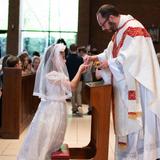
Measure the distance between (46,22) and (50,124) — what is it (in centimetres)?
1095

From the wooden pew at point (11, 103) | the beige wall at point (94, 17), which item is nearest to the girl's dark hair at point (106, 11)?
the wooden pew at point (11, 103)

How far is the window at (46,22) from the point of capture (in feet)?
49.3

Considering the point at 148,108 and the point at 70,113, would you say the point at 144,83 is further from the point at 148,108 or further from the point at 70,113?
the point at 70,113

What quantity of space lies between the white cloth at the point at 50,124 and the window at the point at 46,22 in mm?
10497

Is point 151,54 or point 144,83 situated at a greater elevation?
point 151,54

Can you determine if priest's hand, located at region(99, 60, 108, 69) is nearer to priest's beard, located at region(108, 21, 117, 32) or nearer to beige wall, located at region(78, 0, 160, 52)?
priest's beard, located at region(108, 21, 117, 32)

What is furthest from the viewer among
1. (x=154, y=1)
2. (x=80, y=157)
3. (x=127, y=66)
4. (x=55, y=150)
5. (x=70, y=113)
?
(x=154, y=1)

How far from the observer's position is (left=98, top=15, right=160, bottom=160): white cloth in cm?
412

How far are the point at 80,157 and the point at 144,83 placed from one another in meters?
1.33

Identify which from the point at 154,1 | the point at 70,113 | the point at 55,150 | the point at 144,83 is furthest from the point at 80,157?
the point at 154,1

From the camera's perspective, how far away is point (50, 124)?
15.0 feet

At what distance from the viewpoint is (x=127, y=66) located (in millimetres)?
4125

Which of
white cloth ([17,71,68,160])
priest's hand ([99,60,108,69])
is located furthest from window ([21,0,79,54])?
priest's hand ([99,60,108,69])

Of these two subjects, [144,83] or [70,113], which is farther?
[70,113]
